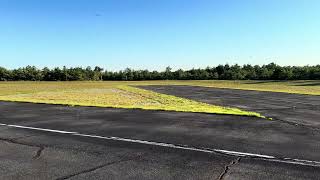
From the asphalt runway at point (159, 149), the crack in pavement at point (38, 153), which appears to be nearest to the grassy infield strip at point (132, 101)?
the asphalt runway at point (159, 149)

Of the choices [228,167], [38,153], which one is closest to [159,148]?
[228,167]

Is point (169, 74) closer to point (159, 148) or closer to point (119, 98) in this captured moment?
point (119, 98)

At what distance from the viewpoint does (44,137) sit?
10.3 metres

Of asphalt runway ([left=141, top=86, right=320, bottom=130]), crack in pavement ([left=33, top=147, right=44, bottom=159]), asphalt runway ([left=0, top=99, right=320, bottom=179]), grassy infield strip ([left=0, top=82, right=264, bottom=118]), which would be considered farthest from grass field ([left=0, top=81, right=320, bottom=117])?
crack in pavement ([left=33, top=147, right=44, bottom=159])

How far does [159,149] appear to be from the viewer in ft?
27.9

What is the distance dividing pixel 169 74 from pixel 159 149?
115 m

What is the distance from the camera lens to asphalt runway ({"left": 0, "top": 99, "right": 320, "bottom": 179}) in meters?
6.62

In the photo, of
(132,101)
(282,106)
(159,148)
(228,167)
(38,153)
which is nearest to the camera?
(228,167)

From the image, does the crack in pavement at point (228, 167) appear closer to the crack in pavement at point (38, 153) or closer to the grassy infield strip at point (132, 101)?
the crack in pavement at point (38, 153)

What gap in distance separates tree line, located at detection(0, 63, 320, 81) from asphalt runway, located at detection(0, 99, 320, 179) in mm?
90434

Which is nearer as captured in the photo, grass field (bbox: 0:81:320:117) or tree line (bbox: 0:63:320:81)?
grass field (bbox: 0:81:320:117)

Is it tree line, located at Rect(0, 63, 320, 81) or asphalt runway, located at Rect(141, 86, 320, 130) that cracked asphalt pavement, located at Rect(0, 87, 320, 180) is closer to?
asphalt runway, located at Rect(141, 86, 320, 130)

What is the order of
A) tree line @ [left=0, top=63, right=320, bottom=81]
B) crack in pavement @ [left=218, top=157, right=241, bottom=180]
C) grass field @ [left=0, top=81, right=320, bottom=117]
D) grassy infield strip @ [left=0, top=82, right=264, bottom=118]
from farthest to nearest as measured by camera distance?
tree line @ [left=0, top=63, right=320, bottom=81] → grass field @ [left=0, top=81, right=320, bottom=117] → grassy infield strip @ [left=0, top=82, right=264, bottom=118] → crack in pavement @ [left=218, top=157, right=241, bottom=180]

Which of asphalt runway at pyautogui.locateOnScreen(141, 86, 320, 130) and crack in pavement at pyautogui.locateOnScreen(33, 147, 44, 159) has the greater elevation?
crack in pavement at pyautogui.locateOnScreen(33, 147, 44, 159)
